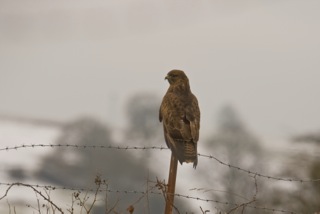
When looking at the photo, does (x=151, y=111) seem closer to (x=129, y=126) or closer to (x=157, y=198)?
(x=129, y=126)

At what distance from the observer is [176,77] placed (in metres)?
15.0

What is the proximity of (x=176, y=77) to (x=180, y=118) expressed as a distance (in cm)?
120

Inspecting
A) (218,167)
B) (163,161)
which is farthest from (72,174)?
(218,167)

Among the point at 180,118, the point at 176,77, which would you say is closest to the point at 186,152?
the point at 180,118

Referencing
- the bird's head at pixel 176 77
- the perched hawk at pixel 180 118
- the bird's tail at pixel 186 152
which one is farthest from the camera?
the bird's head at pixel 176 77

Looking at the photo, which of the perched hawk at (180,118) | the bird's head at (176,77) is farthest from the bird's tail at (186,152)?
the bird's head at (176,77)

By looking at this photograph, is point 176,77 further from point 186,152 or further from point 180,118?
point 186,152

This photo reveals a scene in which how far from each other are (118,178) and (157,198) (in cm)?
1776

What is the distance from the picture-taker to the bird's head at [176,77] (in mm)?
14898

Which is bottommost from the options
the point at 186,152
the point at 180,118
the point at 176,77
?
the point at 186,152

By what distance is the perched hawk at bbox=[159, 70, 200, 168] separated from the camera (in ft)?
43.4

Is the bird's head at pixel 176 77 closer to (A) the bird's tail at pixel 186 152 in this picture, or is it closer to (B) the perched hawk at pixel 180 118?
(B) the perched hawk at pixel 180 118

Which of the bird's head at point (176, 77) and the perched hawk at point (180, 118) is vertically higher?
the bird's head at point (176, 77)

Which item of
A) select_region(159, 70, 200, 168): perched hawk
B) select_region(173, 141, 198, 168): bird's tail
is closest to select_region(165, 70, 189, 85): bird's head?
select_region(159, 70, 200, 168): perched hawk
